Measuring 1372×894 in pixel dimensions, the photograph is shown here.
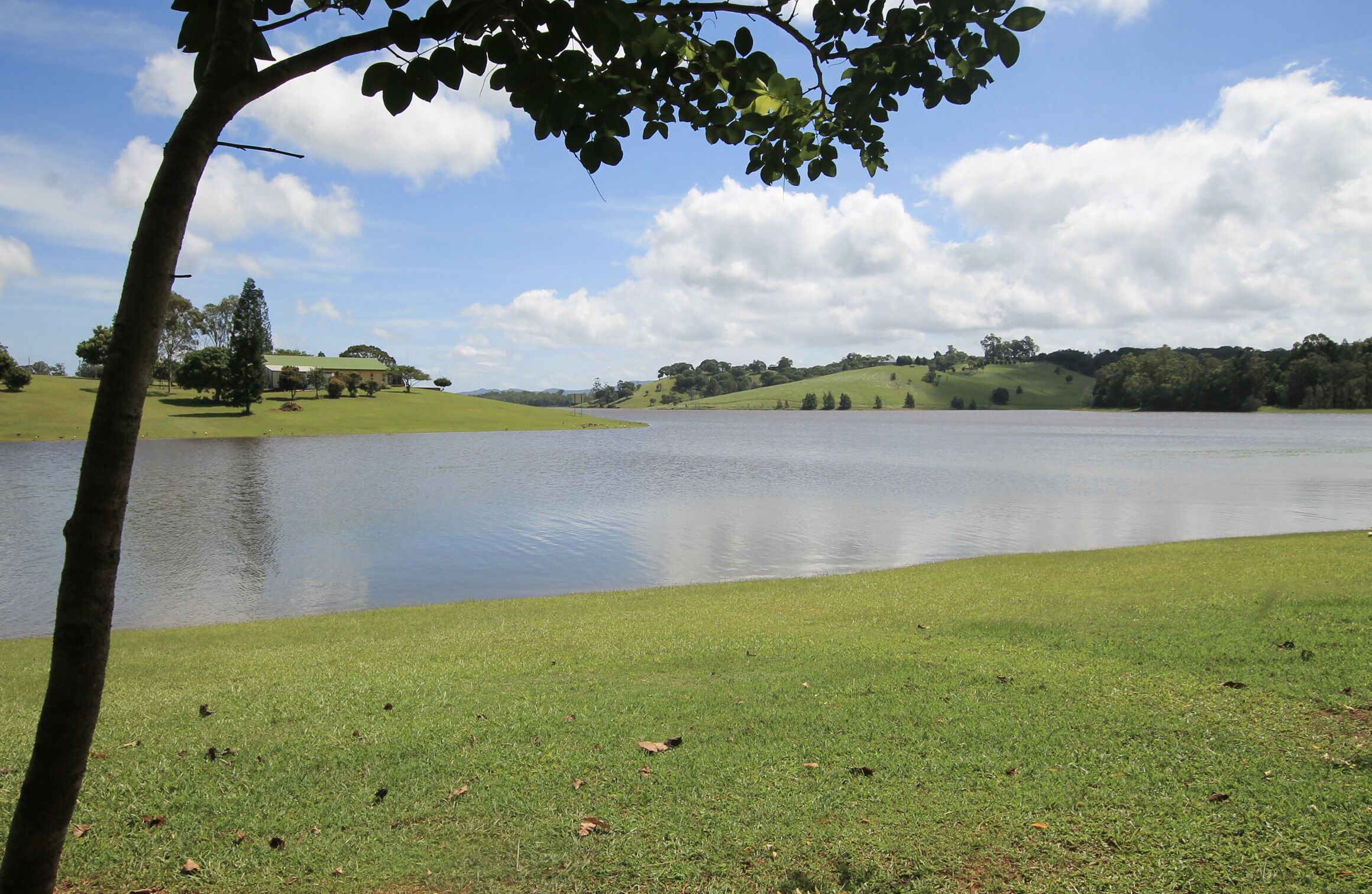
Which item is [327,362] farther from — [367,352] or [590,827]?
[590,827]

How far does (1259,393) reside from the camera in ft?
498

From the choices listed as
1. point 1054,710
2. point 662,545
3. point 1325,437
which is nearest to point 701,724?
point 1054,710

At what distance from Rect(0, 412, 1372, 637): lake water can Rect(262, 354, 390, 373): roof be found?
239 feet

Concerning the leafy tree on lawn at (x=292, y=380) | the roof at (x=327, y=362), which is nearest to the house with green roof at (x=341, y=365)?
the roof at (x=327, y=362)

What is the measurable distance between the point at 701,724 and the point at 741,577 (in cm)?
1270

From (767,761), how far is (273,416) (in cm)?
9469

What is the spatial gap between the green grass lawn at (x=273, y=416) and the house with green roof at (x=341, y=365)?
10.7 meters

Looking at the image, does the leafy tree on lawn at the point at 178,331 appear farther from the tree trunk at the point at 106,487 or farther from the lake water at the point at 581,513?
the tree trunk at the point at 106,487

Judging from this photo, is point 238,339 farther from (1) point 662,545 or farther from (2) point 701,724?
(2) point 701,724

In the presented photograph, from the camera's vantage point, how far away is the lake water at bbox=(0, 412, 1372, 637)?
61.0ft

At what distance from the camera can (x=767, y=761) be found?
5.40m

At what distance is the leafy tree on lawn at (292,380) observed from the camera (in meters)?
105

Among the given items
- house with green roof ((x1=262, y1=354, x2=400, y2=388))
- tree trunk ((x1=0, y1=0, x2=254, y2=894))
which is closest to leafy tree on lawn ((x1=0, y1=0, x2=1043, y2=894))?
tree trunk ((x1=0, y1=0, x2=254, y2=894))

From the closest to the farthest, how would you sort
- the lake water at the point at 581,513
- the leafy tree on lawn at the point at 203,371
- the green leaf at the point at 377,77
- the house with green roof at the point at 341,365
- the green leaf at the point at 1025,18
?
1. the green leaf at the point at 377,77
2. the green leaf at the point at 1025,18
3. the lake water at the point at 581,513
4. the leafy tree on lawn at the point at 203,371
5. the house with green roof at the point at 341,365
